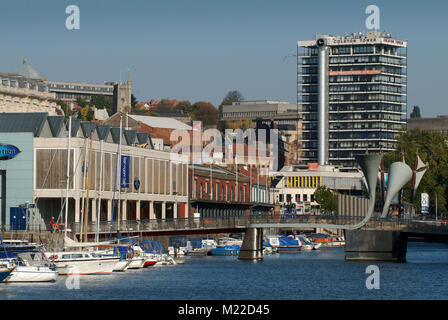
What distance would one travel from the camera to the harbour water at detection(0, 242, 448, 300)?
7631 centimetres

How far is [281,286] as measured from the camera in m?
85.6

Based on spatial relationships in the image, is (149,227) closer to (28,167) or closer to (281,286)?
(28,167)

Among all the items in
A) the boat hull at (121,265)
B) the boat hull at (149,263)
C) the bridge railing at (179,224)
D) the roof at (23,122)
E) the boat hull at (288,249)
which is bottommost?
the boat hull at (288,249)

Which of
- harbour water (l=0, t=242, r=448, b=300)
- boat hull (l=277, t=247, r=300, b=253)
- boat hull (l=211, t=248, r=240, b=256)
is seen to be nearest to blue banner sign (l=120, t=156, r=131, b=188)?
boat hull (l=211, t=248, r=240, b=256)

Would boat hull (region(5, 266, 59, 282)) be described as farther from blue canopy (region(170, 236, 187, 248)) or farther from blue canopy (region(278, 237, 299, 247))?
blue canopy (region(278, 237, 299, 247))

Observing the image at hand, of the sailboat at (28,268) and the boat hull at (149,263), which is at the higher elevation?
the sailboat at (28,268)

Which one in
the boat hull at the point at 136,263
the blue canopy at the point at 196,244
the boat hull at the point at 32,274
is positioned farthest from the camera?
the blue canopy at the point at 196,244

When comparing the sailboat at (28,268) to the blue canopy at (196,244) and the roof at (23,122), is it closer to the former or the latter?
the roof at (23,122)

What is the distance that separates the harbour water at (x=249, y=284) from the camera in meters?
76.3

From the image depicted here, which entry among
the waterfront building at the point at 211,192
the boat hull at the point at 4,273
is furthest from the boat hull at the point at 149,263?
the waterfront building at the point at 211,192

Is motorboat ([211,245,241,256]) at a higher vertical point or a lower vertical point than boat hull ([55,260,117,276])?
lower

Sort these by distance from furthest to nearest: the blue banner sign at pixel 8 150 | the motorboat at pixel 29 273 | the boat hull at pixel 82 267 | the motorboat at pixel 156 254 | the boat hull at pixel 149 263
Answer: the blue banner sign at pixel 8 150
the motorboat at pixel 156 254
the boat hull at pixel 149 263
the boat hull at pixel 82 267
the motorboat at pixel 29 273

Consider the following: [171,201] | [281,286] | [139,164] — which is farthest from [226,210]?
[281,286]
